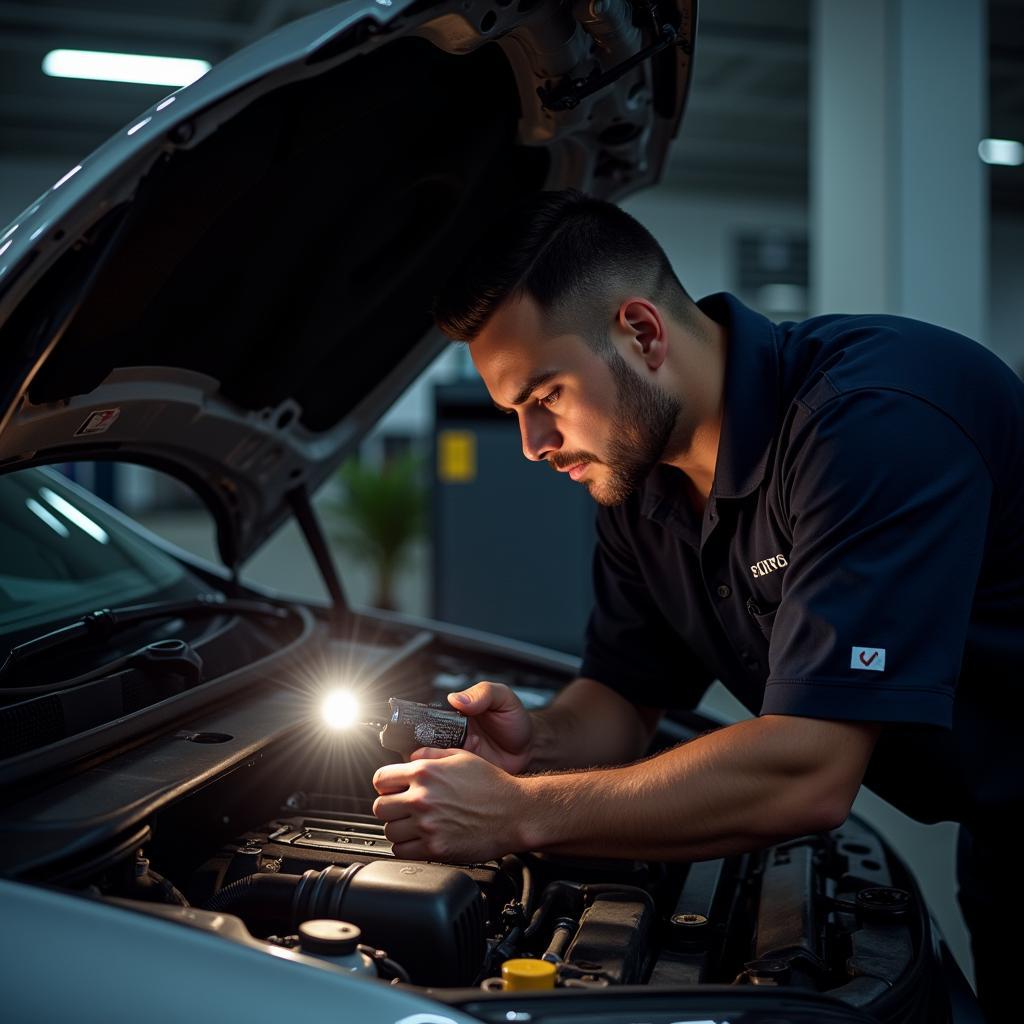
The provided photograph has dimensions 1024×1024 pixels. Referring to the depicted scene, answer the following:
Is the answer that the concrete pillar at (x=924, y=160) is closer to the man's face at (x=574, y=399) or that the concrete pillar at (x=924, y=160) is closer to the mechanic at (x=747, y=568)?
the mechanic at (x=747, y=568)

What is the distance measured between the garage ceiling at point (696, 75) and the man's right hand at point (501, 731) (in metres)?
6.28

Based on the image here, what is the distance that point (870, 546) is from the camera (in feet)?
3.96

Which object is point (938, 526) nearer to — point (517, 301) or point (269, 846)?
point (517, 301)

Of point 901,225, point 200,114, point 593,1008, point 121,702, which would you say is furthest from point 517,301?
point 901,225

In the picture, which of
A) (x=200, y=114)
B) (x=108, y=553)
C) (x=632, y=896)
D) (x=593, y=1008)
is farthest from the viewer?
(x=108, y=553)

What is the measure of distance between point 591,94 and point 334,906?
1.06 meters

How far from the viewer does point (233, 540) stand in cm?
210

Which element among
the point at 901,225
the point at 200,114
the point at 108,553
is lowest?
the point at 108,553

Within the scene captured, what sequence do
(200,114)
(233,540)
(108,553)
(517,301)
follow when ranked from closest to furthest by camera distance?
1. (200,114)
2. (517,301)
3. (108,553)
4. (233,540)

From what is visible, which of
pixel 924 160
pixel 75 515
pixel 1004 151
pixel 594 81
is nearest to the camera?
pixel 594 81

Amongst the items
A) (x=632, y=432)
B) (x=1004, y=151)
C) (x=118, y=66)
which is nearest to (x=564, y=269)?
(x=632, y=432)

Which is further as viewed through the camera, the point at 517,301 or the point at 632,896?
the point at 517,301

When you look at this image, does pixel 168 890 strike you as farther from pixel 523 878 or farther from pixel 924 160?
pixel 924 160

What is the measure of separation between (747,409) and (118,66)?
7908 millimetres
